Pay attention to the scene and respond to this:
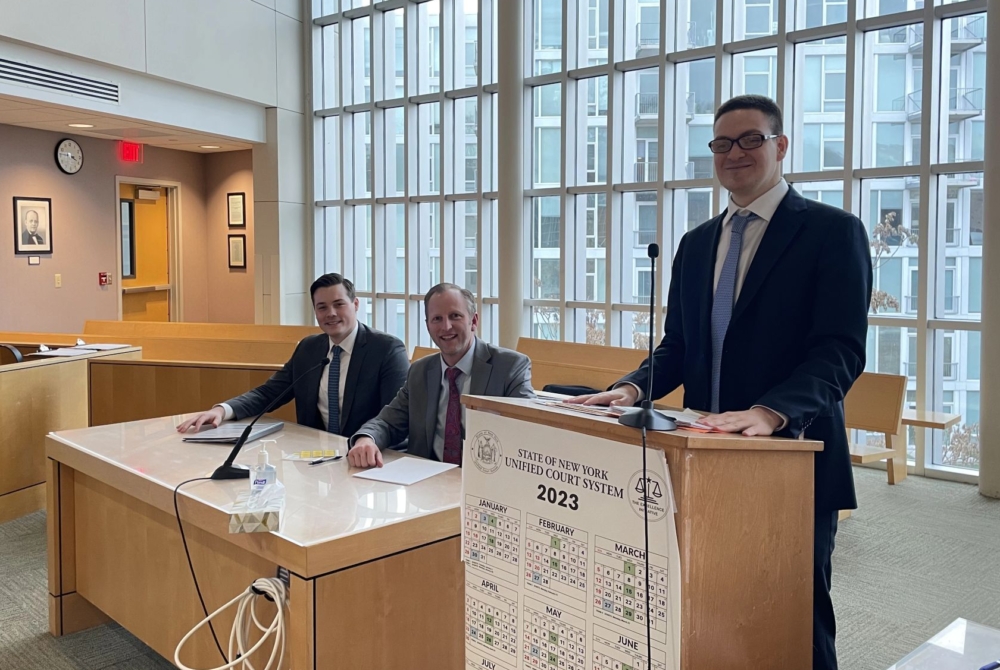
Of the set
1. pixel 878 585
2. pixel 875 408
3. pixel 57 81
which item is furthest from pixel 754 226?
pixel 57 81

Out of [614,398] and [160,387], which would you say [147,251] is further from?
[614,398]

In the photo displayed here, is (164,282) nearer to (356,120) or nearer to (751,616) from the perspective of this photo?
(356,120)

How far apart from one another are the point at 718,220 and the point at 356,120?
27.3ft

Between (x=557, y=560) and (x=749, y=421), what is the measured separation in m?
0.40

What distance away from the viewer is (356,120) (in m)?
9.66

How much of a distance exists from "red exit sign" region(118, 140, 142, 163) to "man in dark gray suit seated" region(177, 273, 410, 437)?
704cm

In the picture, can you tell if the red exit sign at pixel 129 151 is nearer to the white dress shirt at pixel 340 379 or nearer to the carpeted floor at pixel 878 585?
the carpeted floor at pixel 878 585

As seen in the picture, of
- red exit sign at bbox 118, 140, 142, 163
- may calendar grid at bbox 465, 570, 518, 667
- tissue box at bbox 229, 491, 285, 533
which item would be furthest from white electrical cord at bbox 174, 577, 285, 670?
red exit sign at bbox 118, 140, 142, 163

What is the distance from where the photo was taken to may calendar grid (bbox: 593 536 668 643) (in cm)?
126

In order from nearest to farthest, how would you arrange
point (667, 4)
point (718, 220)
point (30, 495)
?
point (718, 220) → point (30, 495) → point (667, 4)

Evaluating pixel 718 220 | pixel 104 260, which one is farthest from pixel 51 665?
pixel 104 260

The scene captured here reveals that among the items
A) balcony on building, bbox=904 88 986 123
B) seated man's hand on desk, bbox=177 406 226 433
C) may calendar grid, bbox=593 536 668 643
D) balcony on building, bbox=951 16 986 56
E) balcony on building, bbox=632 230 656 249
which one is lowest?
seated man's hand on desk, bbox=177 406 226 433

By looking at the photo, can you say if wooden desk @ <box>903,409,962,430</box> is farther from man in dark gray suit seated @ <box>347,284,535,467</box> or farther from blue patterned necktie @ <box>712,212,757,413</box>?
blue patterned necktie @ <box>712,212,757,413</box>

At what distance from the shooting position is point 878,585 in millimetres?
3656
